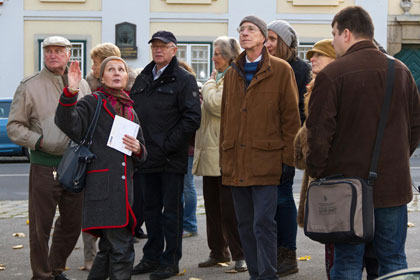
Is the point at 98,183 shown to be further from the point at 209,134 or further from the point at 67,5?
the point at 67,5

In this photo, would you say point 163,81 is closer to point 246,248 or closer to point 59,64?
point 59,64

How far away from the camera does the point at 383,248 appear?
4539 millimetres

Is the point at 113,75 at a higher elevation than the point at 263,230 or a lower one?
higher

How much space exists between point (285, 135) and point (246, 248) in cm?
94

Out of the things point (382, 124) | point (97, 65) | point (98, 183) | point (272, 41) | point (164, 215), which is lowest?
point (164, 215)

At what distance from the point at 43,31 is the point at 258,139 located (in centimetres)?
1972

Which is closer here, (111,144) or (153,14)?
(111,144)

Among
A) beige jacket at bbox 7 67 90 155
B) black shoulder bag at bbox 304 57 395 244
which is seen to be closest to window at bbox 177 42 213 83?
beige jacket at bbox 7 67 90 155

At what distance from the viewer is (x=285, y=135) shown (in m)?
5.86

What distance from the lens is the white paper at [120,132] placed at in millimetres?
5734

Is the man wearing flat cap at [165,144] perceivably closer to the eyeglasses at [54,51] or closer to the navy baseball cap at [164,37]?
the navy baseball cap at [164,37]

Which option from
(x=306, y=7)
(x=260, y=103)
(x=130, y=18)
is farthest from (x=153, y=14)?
(x=260, y=103)

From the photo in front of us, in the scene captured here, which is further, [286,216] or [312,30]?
[312,30]

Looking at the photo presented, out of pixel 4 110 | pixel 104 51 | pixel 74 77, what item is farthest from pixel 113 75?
pixel 4 110
